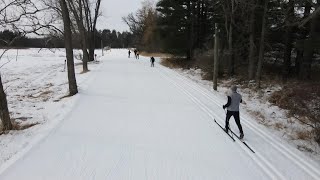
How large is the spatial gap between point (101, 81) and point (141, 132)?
13264 mm

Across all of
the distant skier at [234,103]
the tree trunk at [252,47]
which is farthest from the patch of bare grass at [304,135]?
the tree trunk at [252,47]

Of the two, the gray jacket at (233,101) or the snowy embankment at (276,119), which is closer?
the snowy embankment at (276,119)

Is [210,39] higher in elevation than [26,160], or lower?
higher

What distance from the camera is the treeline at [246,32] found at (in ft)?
63.8

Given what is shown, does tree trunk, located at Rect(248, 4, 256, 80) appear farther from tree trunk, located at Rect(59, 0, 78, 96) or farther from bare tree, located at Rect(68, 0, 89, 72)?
bare tree, located at Rect(68, 0, 89, 72)

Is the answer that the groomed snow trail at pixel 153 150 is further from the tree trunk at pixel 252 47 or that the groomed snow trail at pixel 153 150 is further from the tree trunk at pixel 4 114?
the tree trunk at pixel 252 47

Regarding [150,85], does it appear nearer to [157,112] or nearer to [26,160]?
[157,112]

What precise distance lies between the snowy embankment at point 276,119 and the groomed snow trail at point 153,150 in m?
0.60

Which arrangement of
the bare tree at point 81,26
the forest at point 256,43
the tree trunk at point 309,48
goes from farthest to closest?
the bare tree at point 81,26 < the tree trunk at point 309,48 < the forest at point 256,43

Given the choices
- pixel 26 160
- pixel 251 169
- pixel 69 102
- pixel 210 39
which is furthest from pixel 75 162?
pixel 210 39

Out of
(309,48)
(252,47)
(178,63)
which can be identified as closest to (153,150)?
(309,48)

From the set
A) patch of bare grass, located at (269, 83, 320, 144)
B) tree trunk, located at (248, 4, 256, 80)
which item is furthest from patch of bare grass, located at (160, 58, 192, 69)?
patch of bare grass, located at (269, 83, 320, 144)

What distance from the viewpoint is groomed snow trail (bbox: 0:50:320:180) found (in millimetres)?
7742

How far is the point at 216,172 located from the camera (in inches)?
311
